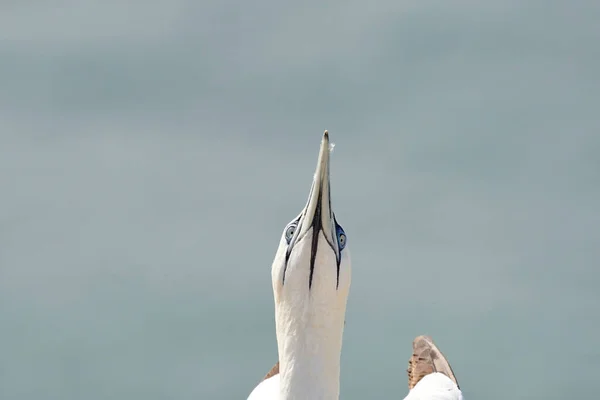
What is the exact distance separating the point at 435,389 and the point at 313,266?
507 cm

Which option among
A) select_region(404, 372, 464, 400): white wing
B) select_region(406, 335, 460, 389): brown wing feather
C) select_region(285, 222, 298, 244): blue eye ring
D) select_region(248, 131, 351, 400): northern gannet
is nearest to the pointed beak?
select_region(248, 131, 351, 400): northern gannet

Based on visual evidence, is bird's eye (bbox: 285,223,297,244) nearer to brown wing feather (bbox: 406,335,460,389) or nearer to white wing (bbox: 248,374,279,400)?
white wing (bbox: 248,374,279,400)

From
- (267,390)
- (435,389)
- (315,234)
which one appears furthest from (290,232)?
(435,389)

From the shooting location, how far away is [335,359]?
62.8ft

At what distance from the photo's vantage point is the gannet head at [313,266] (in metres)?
18.5

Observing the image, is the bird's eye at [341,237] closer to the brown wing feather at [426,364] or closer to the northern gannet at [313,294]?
the northern gannet at [313,294]

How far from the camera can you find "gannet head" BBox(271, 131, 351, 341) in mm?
18453

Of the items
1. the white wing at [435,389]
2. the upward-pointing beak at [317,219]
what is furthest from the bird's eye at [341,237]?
the white wing at [435,389]

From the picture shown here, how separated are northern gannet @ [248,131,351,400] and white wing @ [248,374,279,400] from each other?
3.04m

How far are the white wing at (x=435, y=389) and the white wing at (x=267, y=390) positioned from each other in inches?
78.4

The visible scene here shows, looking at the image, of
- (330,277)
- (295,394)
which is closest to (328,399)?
(295,394)

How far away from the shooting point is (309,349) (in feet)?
61.8

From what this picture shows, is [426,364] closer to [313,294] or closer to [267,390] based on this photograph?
[267,390]

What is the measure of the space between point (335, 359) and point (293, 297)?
1.10 meters
